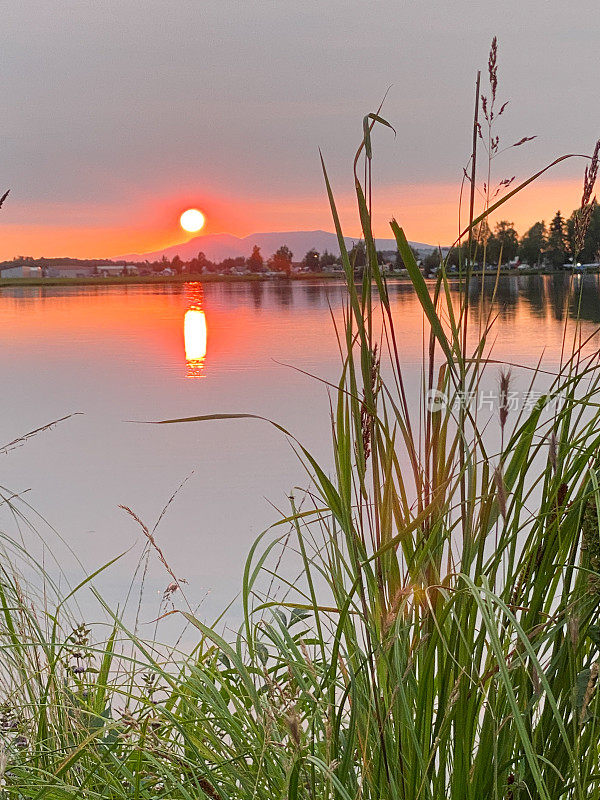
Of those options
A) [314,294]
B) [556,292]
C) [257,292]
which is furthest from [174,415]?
[257,292]

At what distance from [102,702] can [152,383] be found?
5.03 meters

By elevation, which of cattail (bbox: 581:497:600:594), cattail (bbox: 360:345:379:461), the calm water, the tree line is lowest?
the calm water

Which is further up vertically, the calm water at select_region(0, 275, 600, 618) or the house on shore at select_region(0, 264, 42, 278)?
the house on shore at select_region(0, 264, 42, 278)

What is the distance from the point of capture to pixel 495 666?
2.68ft

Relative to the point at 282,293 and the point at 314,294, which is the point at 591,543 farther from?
the point at 282,293

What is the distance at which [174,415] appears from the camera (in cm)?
521

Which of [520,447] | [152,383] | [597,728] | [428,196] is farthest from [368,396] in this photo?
[152,383]

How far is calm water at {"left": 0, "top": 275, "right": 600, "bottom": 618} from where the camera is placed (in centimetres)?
343

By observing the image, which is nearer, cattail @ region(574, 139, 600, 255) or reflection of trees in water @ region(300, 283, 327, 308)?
cattail @ region(574, 139, 600, 255)

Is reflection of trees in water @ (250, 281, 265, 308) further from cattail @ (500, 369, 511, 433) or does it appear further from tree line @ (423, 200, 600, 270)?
cattail @ (500, 369, 511, 433)

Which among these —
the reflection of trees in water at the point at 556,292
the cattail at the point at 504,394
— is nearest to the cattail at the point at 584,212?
the cattail at the point at 504,394

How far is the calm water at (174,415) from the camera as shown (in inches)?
135

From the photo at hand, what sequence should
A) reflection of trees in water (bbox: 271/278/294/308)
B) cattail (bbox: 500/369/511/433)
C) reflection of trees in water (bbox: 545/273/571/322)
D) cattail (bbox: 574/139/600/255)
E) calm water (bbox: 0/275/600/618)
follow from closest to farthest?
cattail (bbox: 500/369/511/433) → cattail (bbox: 574/139/600/255) → calm water (bbox: 0/275/600/618) → reflection of trees in water (bbox: 545/273/571/322) → reflection of trees in water (bbox: 271/278/294/308)

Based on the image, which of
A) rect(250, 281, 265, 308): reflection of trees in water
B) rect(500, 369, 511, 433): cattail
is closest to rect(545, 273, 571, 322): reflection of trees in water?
rect(250, 281, 265, 308): reflection of trees in water
